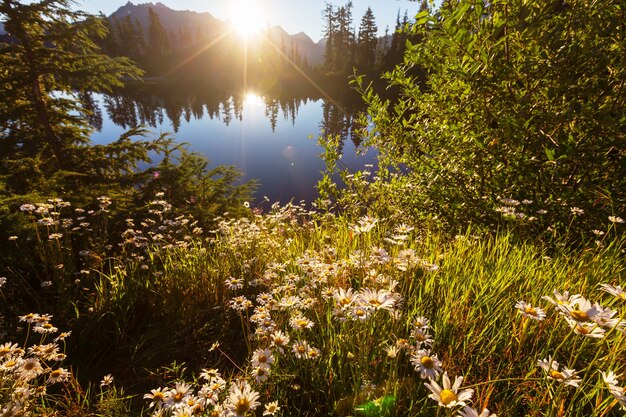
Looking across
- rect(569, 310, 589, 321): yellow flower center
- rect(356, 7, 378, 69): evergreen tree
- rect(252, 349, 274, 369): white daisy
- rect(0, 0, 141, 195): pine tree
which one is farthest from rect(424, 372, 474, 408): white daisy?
rect(356, 7, 378, 69): evergreen tree

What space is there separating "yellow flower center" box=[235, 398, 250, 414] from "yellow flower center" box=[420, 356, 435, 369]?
38.4 inches

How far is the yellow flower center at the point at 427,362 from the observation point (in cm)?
152

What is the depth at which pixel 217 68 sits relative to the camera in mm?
103125

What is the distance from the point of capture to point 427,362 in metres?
1.52

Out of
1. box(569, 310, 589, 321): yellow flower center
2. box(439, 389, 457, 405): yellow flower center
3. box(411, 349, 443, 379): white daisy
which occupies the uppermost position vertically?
box(569, 310, 589, 321): yellow flower center

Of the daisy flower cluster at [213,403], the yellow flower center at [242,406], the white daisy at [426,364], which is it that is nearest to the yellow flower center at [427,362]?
the white daisy at [426,364]

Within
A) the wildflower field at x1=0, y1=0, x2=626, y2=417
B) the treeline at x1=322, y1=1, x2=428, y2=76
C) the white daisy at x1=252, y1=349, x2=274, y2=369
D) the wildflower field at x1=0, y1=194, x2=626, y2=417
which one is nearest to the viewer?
the wildflower field at x1=0, y1=194, x2=626, y2=417

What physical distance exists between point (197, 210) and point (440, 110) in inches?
245

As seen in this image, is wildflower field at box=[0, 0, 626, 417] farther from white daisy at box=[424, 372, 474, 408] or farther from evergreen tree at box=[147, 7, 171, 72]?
evergreen tree at box=[147, 7, 171, 72]

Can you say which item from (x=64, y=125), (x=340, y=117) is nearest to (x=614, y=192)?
(x=64, y=125)

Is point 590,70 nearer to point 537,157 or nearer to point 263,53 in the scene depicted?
point 537,157

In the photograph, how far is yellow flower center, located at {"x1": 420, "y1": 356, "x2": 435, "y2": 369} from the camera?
4.97ft

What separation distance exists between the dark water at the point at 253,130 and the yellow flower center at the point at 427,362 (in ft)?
15.7

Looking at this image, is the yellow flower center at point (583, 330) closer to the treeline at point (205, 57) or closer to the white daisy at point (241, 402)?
the white daisy at point (241, 402)
